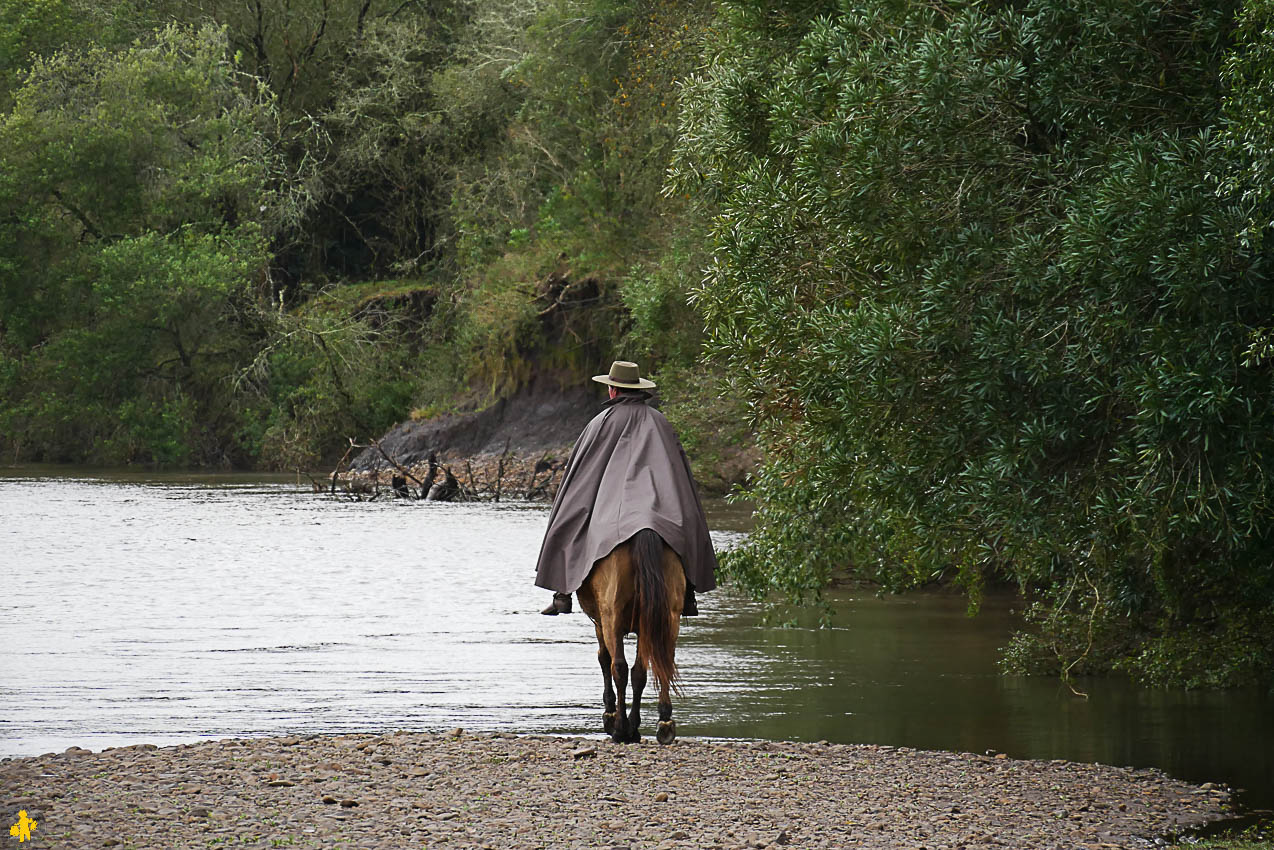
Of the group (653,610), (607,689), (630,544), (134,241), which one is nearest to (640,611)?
(653,610)

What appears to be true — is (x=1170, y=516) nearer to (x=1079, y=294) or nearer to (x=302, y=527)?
(x=1079, y=294)

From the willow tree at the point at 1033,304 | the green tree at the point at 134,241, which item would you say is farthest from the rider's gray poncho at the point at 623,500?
the green tree at the point at 134,241

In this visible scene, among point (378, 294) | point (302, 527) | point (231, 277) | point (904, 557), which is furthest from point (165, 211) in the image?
point (904, 557)

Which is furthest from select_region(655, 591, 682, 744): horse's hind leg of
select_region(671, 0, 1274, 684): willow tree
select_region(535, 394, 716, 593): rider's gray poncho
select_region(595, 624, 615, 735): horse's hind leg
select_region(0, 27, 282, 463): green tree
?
select_region(0, 27, 282, 463): green tree

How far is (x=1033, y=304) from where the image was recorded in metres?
9.80

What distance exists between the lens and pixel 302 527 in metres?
29.0

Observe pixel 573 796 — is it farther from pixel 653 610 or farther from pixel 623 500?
pixel 623 500

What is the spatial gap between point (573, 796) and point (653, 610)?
146 centimetres

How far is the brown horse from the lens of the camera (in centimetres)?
893

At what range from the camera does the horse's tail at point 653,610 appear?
29.2 ft

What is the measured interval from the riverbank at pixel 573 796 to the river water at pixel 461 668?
0.94m

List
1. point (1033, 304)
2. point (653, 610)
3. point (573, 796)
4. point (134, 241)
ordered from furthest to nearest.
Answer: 1. point (134, 241)
2. point (1033, 304)
3. point (653, 610)
4. point (573, 796)

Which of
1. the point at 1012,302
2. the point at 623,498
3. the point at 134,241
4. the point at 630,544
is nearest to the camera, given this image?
the point at 630,544

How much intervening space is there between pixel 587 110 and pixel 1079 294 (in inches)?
1089
